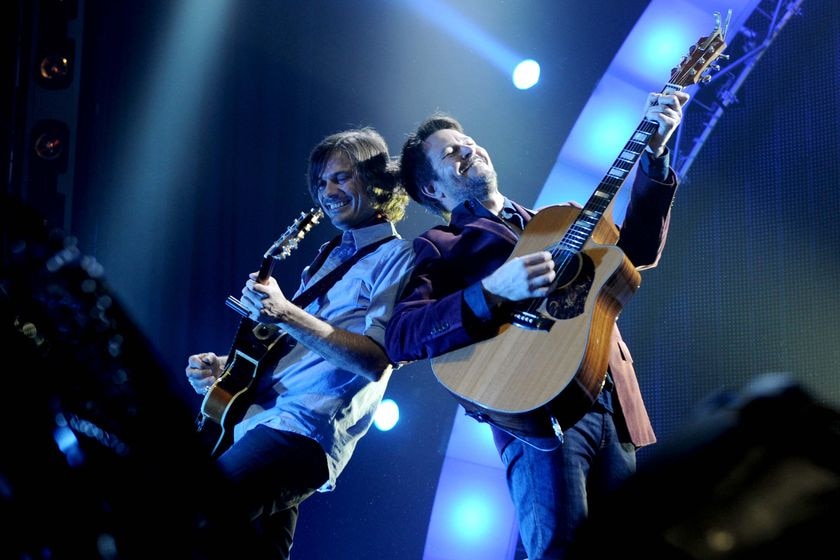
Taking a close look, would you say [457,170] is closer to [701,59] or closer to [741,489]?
[701,59]

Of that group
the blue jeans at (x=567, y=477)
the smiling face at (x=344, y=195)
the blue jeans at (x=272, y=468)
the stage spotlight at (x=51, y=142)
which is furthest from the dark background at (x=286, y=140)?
the blue jeans at (x=272, y=468)

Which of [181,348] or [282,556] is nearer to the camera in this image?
[282,556]

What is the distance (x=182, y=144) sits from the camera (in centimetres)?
461

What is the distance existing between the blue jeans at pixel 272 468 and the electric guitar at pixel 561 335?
0.56m

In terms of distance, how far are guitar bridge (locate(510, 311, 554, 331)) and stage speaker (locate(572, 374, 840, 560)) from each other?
1681 mm

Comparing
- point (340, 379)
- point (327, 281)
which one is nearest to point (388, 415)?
point (327, 281)

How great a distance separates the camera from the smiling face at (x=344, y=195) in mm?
3184

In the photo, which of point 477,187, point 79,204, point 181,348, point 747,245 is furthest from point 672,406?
point 79,204

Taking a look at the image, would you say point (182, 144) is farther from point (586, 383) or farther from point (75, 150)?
point (586, 383)

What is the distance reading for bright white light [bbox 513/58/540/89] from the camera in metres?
4.41

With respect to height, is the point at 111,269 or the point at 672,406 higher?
the point at 672,406

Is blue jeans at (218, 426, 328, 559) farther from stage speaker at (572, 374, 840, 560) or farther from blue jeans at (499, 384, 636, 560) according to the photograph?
stage speaker at (572, 374, 840, 560)

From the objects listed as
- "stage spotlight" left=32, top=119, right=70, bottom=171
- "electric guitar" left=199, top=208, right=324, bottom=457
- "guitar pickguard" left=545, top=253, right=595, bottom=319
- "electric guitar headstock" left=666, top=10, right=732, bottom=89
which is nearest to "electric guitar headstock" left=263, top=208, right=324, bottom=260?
"electric guitar" left=199, top=208, right=324, bottom=457

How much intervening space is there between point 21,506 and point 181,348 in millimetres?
3620
